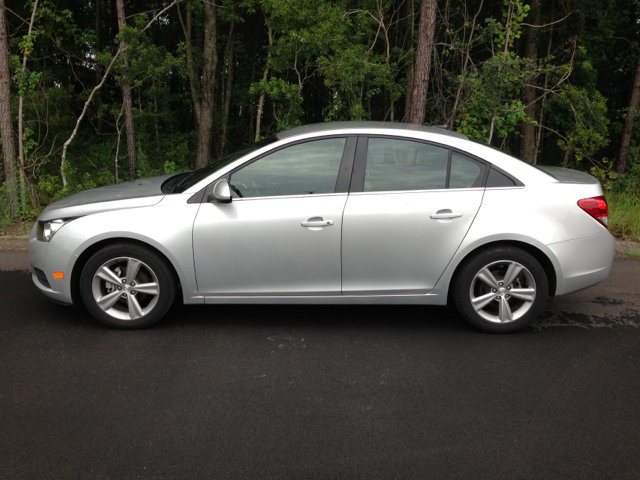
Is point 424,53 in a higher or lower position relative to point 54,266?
higher

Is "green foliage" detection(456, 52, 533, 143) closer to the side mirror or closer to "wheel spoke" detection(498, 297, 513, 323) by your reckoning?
"wheel spoke" detection(498, 297, 513, 323)

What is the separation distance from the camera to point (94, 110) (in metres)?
24.6

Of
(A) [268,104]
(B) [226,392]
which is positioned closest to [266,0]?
(A) [268,104]

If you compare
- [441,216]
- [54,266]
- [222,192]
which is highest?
[222,192]

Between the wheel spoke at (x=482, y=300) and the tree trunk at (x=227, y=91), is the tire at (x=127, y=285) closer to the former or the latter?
the wheel spoke at (x=482, y=300)

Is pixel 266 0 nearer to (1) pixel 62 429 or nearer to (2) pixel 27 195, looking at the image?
(2) pixel 27 195

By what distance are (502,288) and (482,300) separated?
0.19 m

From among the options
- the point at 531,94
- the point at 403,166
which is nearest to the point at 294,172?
the point at 403,166

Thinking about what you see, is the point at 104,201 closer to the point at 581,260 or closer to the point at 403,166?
the point at 403,166

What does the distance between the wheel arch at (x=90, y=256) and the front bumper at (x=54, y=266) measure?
0.14 ft

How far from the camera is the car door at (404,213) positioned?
14.8 feet

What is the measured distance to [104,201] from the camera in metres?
4.73

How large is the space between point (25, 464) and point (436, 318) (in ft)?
11.3

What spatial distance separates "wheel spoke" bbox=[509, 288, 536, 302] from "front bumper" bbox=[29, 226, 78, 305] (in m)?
3.57
